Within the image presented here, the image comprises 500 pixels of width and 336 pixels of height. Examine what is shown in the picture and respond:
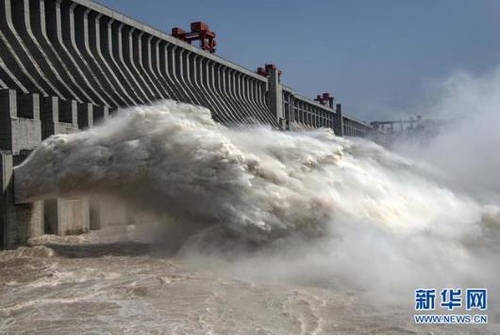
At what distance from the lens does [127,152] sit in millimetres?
15602

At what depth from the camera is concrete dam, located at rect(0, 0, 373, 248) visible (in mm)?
17156

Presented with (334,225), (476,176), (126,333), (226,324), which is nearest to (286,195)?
(334,225)

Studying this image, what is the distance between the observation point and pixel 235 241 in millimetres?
14406

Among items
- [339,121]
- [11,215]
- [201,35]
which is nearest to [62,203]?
[11,215]

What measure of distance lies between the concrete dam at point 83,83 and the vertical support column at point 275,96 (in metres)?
0.11

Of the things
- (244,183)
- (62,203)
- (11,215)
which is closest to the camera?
(244,183)

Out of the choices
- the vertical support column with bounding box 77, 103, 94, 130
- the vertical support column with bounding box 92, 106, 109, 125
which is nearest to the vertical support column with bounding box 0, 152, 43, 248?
the vertical support column with bounding box 77, 103, 94, 130

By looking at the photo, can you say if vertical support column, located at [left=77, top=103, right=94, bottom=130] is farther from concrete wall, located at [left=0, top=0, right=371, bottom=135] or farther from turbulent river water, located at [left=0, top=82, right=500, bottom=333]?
turbulent river water, located at [left=0, top=82, right=500, bottom=333]

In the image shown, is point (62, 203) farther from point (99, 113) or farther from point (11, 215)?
point (99, 113)

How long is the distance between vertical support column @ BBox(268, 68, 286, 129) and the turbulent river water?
39.7 m

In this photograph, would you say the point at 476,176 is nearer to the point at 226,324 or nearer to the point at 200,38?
the point at 200,38

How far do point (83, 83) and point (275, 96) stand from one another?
33.4 m

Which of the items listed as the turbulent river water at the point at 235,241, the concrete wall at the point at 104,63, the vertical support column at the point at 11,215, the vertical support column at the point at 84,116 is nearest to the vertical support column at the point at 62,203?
the vertical support column at the point at 84,116

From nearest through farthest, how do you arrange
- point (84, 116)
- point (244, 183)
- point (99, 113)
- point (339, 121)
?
1. point (244, 183)
2. point (84, 116)
3. point (99, 113)
4. point (339, 121)
